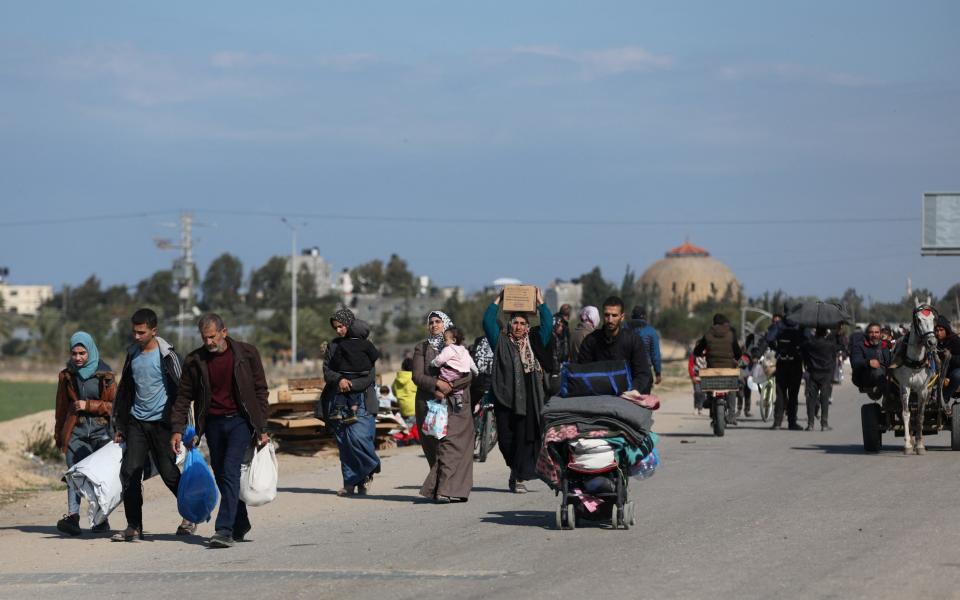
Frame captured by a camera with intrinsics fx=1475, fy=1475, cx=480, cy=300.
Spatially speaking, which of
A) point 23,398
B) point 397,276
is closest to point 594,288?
point 397,276

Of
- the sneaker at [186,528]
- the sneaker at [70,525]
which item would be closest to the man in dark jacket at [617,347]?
the sneaker at [186,528]

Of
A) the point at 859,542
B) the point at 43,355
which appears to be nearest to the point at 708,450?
the point at 859,542

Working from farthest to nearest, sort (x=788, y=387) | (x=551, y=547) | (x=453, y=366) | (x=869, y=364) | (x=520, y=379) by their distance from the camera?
(x=788, y=387) < (x=869, y=364) < (x=453, y=366) < (x=520, y=379) < (x=551, y=547)

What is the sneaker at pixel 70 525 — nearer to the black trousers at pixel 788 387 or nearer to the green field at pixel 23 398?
the black trousers at pixel 788 387

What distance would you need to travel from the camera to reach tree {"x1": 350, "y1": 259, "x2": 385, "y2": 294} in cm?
15262

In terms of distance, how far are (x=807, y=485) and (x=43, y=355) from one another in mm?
82901

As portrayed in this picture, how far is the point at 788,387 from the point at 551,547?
44.4 ft

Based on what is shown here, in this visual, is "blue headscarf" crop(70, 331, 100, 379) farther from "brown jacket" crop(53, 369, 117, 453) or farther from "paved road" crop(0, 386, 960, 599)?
"paved road" crop(0, 386, 960, 599)

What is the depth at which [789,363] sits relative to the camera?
74.9 ft

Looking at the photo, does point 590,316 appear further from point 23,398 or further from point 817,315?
point 23,398

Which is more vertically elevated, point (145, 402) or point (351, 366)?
point (351, 366)

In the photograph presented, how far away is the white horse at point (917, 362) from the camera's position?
1703cm

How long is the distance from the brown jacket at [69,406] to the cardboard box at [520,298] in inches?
139

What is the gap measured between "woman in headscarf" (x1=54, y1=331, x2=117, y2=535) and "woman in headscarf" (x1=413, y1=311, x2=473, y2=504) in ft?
10.0
